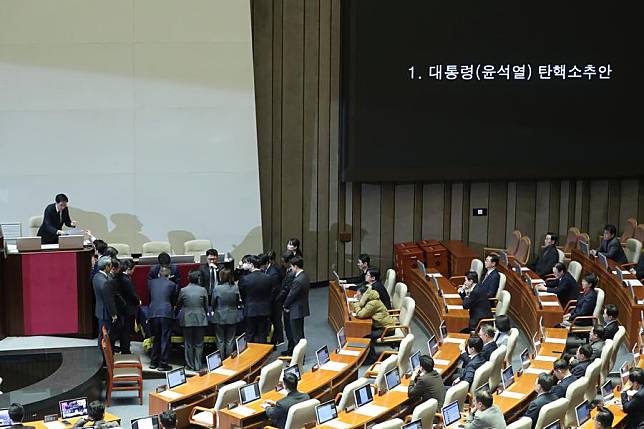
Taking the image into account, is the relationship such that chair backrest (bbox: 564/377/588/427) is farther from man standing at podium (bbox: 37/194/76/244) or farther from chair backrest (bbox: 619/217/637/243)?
chair backrest (bbox: 619/217/637/243)

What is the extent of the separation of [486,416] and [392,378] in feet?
6.18

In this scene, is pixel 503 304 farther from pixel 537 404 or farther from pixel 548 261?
pixel 537 404

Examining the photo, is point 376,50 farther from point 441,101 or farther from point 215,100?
point 215,100

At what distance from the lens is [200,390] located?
34.9 ft

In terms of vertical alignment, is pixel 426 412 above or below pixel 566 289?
below

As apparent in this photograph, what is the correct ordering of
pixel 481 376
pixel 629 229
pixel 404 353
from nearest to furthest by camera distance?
pixel 481 376
pixel 404 353
pixel 629 229

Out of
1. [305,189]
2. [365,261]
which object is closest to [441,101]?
[305,189]

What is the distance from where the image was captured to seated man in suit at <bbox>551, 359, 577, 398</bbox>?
987cm

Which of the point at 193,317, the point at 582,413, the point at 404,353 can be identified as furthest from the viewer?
the point at 193,317

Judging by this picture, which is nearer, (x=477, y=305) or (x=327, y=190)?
(x=477, y=305)

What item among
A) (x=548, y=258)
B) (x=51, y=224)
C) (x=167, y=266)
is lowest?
(x=548, y=258)

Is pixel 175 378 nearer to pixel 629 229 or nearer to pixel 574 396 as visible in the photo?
pixel 574 396

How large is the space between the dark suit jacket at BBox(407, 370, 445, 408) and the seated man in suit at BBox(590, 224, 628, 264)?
255 inches

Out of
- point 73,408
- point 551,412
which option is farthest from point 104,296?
point 551,412
